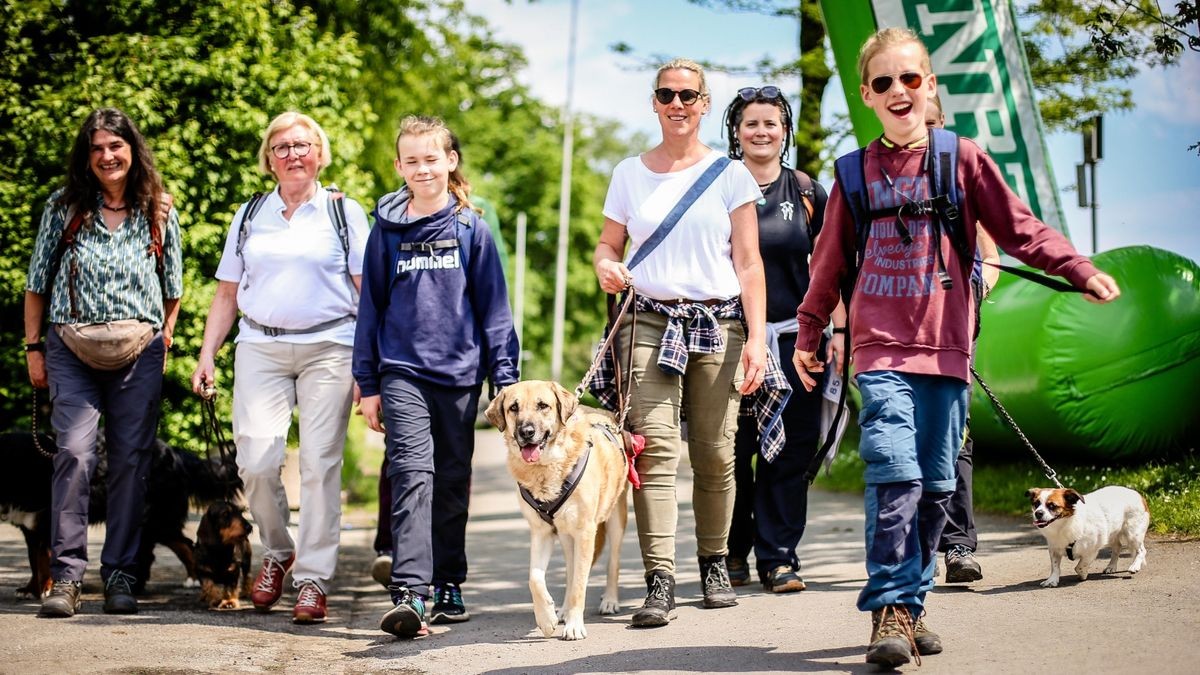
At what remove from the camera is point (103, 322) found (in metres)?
6.24

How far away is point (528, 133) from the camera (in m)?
51.1

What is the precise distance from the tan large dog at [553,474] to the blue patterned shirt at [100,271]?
2.19m

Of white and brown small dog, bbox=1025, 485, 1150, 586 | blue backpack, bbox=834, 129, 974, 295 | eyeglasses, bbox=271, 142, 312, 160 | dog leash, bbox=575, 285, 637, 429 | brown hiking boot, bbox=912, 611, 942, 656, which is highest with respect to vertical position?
eyeglasses, bbox=271, 142, 312, 160

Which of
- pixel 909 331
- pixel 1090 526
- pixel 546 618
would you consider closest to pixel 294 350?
pixel 546 618

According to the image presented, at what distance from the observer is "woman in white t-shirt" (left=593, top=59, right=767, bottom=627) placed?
5602mm

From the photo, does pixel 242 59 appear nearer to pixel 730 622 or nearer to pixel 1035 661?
pixel 730 622

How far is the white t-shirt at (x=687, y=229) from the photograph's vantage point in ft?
18.5

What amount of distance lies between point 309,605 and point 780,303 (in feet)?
9.22

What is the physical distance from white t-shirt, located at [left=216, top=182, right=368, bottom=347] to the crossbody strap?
1587mm

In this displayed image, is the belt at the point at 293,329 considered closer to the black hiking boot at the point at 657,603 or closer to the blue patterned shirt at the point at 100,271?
the blue patterned shirt at the point at 100,271

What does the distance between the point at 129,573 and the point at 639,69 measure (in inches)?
344

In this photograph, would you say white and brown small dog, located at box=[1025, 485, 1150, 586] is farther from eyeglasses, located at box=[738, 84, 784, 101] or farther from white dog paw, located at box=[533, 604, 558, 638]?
eyeglasses, located at box=[738, 84, 784, 101]

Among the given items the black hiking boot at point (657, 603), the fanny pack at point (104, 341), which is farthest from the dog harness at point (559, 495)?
the fanny pack at point (104, 341)

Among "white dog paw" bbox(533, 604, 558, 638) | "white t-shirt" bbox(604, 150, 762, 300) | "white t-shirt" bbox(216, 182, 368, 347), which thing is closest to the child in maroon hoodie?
"white t-shirt" bbox(604, 150, 762, 300)
